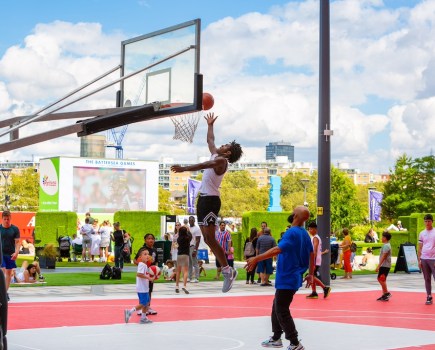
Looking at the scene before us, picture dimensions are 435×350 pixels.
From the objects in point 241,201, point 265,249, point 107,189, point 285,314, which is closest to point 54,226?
point 265,249

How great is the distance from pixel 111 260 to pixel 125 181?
156ft

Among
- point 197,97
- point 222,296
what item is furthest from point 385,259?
point 197,97

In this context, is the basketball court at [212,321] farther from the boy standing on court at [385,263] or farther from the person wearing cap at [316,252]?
the boy standing on court at [385,263]

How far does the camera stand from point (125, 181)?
84875 millimetres

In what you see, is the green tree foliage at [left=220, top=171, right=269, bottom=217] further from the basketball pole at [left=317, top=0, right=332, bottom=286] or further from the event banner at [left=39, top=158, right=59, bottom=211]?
the basketball pole at [left=317, top=0, right=332, bottom=286]

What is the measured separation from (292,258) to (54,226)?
3422 cm

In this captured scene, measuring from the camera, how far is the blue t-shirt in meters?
11.2

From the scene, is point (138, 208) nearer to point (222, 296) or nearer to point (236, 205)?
point (236, 205)

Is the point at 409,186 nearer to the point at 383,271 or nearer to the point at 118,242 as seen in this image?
the point at 118,242

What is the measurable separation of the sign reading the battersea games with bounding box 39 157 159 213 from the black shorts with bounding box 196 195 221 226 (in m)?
69.0

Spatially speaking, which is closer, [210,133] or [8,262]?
[210,133]

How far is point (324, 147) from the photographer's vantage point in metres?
24.1

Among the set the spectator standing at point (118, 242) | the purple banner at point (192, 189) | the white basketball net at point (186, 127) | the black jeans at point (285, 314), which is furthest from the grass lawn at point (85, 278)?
the purple banner at point (192, 189)

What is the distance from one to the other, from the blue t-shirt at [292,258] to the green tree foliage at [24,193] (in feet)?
318
